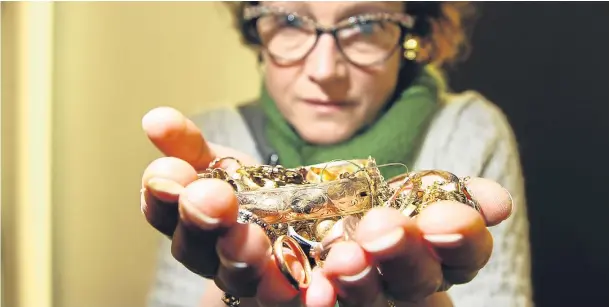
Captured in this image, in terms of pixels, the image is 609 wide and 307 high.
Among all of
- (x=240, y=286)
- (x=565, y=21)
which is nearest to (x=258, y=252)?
(x=240, y=286)

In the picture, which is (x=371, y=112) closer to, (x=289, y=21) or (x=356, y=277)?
(x=289, y=21)

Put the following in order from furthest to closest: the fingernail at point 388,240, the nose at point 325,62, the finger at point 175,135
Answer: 1. the nose at point 325,62
2. the finger at point 175,135
3. the fingernail at point 388,240

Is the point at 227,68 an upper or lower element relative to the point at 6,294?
upper

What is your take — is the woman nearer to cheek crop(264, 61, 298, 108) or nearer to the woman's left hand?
cheek crop(264, 61, 298, 108)

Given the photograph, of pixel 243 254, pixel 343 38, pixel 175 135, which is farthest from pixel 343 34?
pixel 243 254

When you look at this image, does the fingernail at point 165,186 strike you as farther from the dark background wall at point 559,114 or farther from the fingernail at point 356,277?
the dark background wall at point 559,114

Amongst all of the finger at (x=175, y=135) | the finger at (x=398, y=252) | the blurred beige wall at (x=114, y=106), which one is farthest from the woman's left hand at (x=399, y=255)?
the blurred beige wall at (x=114, y=106)

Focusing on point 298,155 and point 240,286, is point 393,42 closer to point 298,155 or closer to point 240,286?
point 298,155
